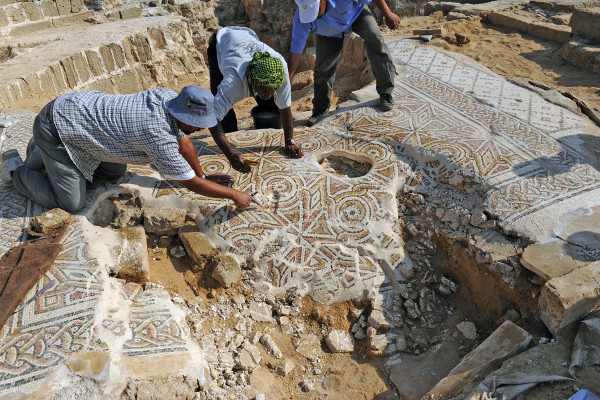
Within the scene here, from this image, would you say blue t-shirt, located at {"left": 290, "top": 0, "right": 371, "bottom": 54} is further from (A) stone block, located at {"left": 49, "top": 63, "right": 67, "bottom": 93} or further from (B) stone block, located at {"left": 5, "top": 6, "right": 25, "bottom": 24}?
(B) stone block, located at {"left": 5, "top": 6, "right": 25, "bottom": 24}

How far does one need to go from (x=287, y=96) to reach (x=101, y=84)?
145 inches

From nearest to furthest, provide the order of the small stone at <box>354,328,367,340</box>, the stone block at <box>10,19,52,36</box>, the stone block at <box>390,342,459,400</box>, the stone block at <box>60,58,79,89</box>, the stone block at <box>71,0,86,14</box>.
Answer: the stone block at <box>390,342,459,400</box> < the small stone at <box>354,328,367,340</box> < the stone block at <box>60,58,79,89</box> < the stone block at <box>10,19,52,36</box> < the stone block at <box>71,0,86,14</box>

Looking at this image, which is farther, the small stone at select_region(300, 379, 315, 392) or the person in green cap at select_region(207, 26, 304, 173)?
the person in green cap at select_region(207, 26, 304, 173)

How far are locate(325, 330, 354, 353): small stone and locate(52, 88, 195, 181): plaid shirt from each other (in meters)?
1.32

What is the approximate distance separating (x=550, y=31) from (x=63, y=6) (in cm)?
818

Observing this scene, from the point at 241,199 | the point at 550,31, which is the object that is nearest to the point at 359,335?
the point at 241,199

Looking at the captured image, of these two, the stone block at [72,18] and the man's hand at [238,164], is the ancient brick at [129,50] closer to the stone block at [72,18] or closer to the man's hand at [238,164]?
the stone block at [72,18]

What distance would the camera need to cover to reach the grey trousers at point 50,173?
291 centimetres

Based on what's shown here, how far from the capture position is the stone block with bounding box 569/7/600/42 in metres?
6.64

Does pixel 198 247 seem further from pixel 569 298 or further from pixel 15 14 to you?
pixel 15 14

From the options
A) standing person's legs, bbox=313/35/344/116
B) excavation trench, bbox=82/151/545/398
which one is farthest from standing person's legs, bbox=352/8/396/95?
excavation trench, bbox=82/151/545/398

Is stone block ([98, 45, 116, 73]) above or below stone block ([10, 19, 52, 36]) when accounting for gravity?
below

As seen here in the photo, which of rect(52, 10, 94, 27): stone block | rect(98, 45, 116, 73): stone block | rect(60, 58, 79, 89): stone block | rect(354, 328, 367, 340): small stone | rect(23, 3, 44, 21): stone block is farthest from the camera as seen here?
rect(52, 10, 94, 27): stone block

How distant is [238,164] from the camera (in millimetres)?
3516
